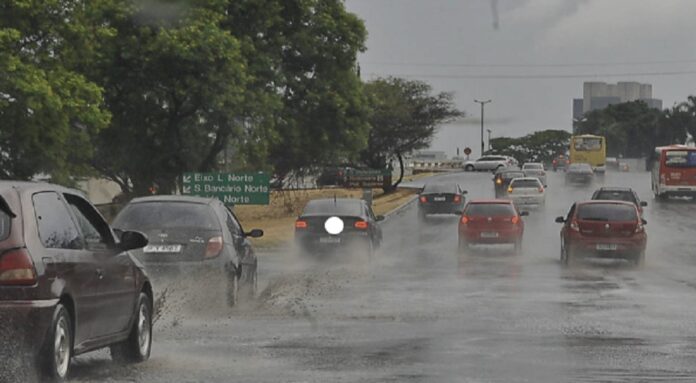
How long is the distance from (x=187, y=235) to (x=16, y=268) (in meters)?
7.61

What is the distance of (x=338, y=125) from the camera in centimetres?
5159

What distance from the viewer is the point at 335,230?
95.7 ft

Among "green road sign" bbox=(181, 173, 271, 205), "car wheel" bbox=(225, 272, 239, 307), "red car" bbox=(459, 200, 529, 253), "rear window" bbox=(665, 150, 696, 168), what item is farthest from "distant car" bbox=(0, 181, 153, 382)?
"rear window" bbox=(665, 150, 696, 168)

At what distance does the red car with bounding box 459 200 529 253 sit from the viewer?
111 ft

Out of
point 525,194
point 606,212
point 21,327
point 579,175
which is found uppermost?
point 21,327

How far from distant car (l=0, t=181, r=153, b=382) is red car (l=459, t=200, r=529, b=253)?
22.8m

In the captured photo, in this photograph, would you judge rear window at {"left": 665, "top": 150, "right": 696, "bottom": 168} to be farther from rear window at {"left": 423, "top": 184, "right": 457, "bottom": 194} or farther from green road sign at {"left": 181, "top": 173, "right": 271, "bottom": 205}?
green road sign at {"left": 181, "top": 173, "right": 271, "bottom": 205}

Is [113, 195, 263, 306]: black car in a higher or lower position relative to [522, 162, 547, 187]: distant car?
higher

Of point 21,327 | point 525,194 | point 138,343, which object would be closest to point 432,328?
point 138,343

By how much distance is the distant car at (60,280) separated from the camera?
9.15m

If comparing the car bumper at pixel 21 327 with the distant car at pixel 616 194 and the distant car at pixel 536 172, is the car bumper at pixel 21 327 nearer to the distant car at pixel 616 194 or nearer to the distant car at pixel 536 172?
the distant car at pixel 616 194

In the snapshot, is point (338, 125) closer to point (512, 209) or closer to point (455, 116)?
point (512, 209)

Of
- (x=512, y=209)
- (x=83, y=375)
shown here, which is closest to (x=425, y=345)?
(x=83, y=375)

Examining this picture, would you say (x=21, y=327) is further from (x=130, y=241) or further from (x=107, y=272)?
(x=130, y=241)
